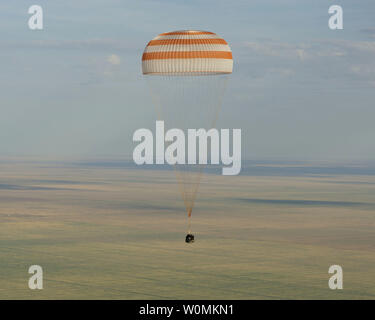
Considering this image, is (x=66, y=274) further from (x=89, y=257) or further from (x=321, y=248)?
(x=321, y=248)

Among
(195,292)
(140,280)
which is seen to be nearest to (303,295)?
(195,292)

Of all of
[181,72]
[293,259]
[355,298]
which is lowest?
[355,298]

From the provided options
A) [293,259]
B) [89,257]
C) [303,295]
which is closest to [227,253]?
[293,259]

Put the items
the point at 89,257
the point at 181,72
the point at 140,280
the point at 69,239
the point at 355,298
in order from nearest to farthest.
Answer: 1. the point at 181,72
2. the point at 355,298
3. the point at 140,280
4. the point at 89,257
5. the point at 69,239

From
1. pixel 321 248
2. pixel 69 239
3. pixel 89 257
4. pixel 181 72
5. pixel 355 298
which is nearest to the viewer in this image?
pixel 181 72

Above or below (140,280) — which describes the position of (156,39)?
A: above

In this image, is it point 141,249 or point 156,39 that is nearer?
point 156,39

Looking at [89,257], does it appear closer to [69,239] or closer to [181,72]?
[69,239]
